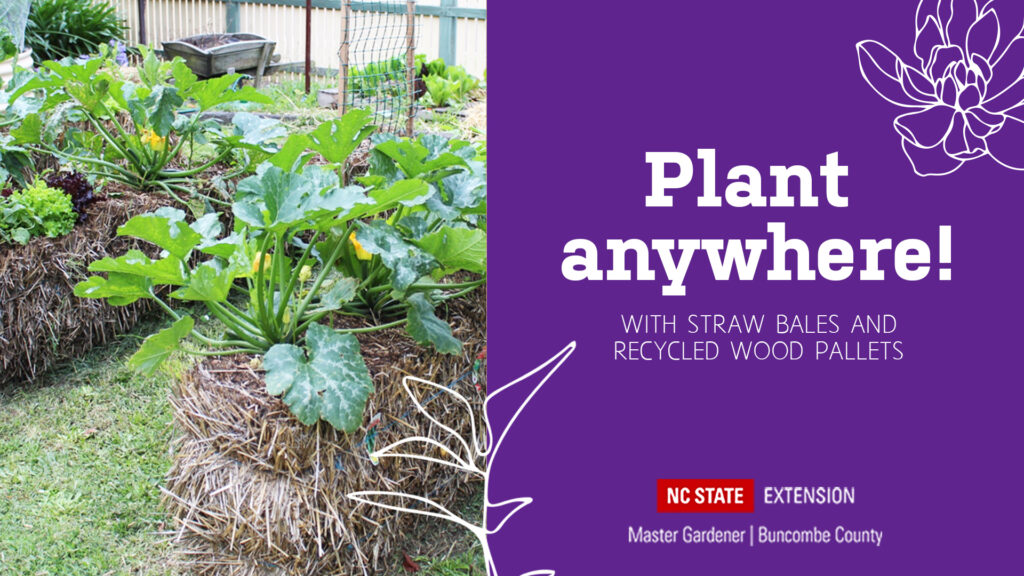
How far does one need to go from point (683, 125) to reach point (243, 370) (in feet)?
4.48

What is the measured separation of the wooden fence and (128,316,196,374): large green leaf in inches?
273

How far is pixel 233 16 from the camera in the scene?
10.6 meters

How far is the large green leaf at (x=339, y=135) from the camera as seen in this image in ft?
7.18

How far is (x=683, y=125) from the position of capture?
1.15 m

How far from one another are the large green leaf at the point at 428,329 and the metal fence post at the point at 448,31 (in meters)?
7.54

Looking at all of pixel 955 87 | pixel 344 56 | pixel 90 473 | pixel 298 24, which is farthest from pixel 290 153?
pixel 298 24

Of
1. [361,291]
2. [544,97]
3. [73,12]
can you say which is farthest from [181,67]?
[73,12]

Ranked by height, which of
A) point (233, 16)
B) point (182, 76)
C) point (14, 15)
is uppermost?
point (233, 16)

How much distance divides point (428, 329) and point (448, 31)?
25.6ft

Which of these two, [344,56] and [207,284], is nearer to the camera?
[207,284]

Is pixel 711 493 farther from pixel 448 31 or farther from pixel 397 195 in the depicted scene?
pixel 448 31

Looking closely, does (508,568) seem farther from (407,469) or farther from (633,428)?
(407,469)

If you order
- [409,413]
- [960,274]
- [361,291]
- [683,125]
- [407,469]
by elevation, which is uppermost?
[683,125]

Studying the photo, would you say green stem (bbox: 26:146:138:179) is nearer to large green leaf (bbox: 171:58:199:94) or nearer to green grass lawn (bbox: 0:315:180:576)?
large green leaf (bbox: 171:58:199:94)
